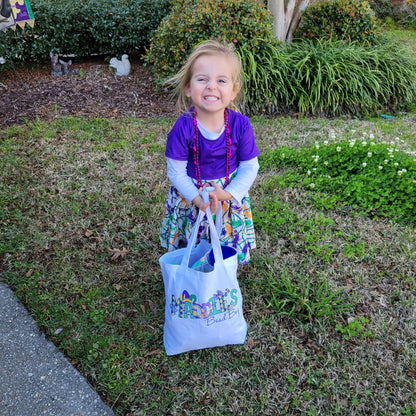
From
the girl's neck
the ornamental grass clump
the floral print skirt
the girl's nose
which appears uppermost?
the girl's nose

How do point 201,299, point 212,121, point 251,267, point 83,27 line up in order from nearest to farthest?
point 201,299 → point 212,121 → point 251,267 → point 83,27

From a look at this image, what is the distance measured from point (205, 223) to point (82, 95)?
3.89 meters

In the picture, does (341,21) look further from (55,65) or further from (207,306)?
(207,306)

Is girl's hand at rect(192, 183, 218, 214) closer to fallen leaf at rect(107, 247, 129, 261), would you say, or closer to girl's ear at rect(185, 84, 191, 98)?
girl's ear at rect(185, 84, 191, 98)

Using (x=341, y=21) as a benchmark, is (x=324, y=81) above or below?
below

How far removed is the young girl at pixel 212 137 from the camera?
183cm

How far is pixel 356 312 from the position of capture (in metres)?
2.38

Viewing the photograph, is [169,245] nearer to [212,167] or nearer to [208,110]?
[212,167]

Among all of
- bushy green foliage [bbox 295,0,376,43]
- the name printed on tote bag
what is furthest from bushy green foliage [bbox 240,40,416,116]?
the name printed on tote bag

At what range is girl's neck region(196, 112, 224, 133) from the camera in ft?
6.32

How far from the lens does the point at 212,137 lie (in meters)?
1.95

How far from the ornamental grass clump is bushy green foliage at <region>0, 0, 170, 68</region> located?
381 cm

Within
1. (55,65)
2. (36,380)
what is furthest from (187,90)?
(55,65)

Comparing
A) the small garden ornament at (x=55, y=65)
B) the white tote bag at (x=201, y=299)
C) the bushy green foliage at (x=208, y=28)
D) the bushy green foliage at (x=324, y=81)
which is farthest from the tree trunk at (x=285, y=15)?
the white tote bag at (x=201, y=299)
